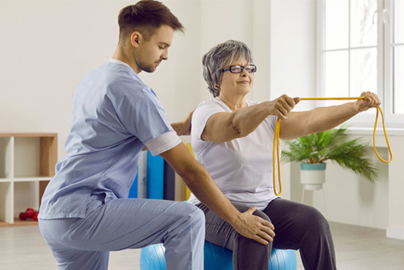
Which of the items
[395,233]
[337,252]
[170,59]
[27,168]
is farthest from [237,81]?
[170,59]

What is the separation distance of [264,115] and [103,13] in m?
3.64

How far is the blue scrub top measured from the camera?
1703 mm

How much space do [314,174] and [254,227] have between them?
276 cm

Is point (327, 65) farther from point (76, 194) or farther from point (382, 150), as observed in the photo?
point (76, 194)

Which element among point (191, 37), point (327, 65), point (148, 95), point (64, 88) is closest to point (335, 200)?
point (327, 65)

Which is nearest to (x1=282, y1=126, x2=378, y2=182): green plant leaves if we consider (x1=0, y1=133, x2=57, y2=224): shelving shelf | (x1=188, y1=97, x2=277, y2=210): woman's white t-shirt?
(x1=0, y1=133, x2=57, y2=224): shelving shelf

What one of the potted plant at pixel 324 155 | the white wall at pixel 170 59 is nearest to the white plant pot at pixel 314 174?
the potted plant at pixel 324 155

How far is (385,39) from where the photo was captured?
16.3 ft

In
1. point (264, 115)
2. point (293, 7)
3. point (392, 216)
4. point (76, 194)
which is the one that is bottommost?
point (392, 216)

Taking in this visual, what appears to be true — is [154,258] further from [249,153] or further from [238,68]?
[238,68]

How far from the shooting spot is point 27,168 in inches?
201

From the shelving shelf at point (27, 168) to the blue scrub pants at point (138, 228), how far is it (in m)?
3.26

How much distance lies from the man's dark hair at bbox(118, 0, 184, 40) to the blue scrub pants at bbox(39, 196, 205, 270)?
1.65 ft

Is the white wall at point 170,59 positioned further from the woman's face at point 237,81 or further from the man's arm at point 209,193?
the man's arm at point 209,193
